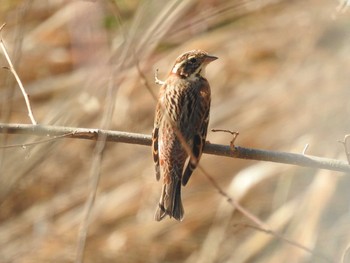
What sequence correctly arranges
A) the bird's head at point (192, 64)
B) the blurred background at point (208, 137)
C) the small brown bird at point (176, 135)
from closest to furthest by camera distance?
the small brown bird at point (176, 135), the bird's head at point (192, 64), the blurred background at point (208, 137)

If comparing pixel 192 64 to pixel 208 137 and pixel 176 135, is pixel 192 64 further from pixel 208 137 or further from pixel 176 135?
pixel 208 137

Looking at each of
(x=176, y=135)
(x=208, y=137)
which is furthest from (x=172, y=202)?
(x=208, y=137)

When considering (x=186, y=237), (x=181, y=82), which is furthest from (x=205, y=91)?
(x=186, y=237)

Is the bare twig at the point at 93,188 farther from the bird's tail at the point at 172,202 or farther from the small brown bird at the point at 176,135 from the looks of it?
the bird's tail at the point at 172,202

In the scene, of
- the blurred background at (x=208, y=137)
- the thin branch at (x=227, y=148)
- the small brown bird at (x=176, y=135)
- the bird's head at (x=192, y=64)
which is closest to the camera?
the thin branch at (x=227, y=148)

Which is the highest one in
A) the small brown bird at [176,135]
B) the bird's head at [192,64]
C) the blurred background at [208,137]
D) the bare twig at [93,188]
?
the bare twig at [93,188]

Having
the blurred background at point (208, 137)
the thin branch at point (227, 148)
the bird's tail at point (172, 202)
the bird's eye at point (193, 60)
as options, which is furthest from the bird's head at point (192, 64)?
the blurred background at point (208, 137)

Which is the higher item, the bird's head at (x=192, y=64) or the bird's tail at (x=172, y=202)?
the bird's head at (x=192, y=64)

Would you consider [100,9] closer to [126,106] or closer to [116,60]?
[116,60]
